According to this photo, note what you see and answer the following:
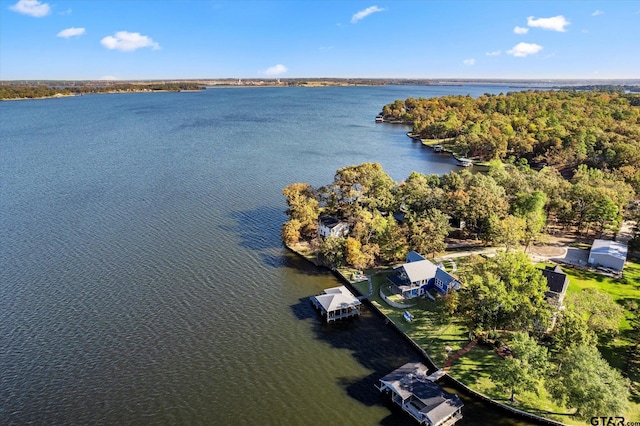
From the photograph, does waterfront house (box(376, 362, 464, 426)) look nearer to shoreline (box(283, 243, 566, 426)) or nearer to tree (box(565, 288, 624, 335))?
shoreline (box(283, 243, 566, 426))

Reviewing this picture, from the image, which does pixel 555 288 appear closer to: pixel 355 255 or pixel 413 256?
pixel 413 256

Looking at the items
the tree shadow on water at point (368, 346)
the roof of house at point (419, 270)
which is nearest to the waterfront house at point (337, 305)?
the tree shadow on water at point (368, 346)

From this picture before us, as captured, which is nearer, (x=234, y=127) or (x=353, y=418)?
(x=353, y=418)

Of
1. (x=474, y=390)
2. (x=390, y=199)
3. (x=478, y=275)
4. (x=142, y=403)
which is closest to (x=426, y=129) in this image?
(x=390, y=199)

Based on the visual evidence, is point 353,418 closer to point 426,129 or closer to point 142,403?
point 142,403

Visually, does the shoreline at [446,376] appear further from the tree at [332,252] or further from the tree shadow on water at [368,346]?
the tree at [332,252]

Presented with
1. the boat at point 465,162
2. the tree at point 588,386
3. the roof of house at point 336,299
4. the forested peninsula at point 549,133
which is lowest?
the roof of house at point 336,299
